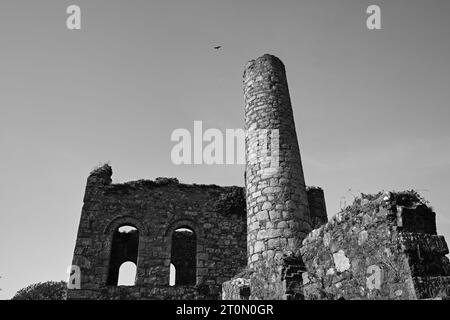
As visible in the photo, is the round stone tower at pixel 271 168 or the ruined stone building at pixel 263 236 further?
the round stone tower at pixel 271 168

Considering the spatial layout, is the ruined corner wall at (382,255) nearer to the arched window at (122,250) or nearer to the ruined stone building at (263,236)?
the ruined stone building at (263,236)

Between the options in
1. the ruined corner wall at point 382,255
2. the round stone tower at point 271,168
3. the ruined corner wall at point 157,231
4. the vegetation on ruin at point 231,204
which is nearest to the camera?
the ruined corner wall at point 382,255

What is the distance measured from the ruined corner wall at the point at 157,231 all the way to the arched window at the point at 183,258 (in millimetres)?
5292

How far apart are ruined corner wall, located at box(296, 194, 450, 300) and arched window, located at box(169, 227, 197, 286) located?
15.4 metres

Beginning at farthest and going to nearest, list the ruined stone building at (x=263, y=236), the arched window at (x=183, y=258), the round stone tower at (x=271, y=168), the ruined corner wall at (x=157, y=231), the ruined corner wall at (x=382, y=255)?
the arched window at (x=183, y=258), the ruined corner wall at (x=157, y=231), the round stone tower at (x=271, y=168), the ruined stone building at (x=263, y=236), the ruined corner wall at (x=382, y=255)

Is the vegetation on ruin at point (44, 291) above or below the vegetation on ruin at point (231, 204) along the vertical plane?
below

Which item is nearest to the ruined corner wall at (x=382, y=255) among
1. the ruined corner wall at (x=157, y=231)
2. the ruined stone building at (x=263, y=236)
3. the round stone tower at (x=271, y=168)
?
the ruined stone building at (x=263, y=236)

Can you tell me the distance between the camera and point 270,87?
1055 cm

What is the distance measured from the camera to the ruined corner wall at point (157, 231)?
12.5 metres

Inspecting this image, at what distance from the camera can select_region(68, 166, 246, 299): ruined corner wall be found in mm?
12523

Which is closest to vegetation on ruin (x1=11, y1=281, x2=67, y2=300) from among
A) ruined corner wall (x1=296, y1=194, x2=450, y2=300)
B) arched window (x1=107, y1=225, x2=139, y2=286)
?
arched window (x1=107, y1=225, x2=139, y2=286)

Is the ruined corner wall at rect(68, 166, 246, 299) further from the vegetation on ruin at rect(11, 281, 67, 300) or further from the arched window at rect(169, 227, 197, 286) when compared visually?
the vegetation on ruin at rect(11, 281, 67, 300)

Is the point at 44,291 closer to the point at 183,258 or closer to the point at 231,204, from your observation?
the point at 183,258
